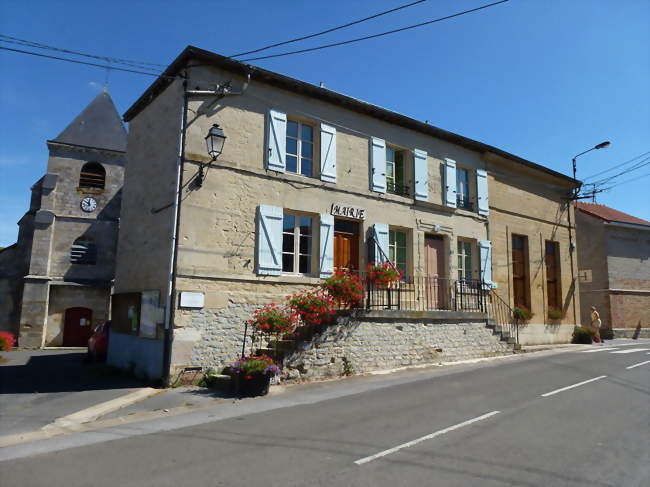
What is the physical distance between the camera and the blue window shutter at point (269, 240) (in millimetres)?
11039

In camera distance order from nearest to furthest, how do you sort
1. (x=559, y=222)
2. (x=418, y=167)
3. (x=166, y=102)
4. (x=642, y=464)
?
1. (x=642, y=464)
2. (x=166, y=102)
3. (x=418, y=167)
4. (x=559, y=222)

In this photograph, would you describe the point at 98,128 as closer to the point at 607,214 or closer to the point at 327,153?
the point at 327,153

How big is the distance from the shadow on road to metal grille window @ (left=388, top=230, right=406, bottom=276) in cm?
738

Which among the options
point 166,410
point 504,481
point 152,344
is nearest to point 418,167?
point 152,344

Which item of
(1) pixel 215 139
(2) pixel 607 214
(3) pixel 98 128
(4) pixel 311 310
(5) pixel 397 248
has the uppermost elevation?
(3) pixel 98 128

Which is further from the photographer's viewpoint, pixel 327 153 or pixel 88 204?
pixel 88 204

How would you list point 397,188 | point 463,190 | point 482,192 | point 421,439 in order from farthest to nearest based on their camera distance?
point 482,192 → point 463,190 → point 397,188 → point 421,439

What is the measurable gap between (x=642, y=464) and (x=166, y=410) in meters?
6.36

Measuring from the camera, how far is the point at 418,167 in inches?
571

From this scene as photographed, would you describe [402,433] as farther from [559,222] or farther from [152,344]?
[559,222]

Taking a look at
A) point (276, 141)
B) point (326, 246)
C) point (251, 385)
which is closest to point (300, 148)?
point (276, 141)

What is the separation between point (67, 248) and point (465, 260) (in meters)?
18.0

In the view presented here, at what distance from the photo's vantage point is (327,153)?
1255 centimetres

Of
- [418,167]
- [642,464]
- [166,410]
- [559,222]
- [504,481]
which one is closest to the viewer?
[504,481]
